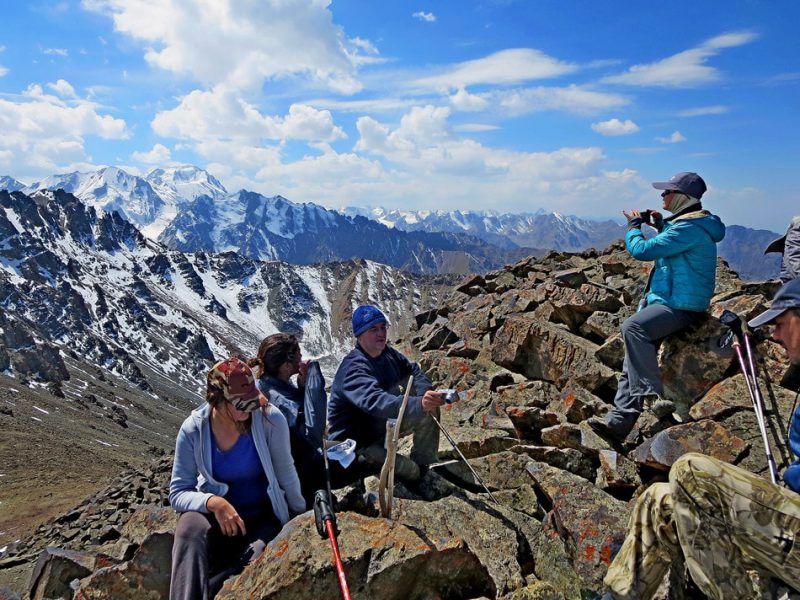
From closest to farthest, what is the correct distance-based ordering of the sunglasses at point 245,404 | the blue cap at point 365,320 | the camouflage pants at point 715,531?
the camouflage pants at point 715,531 < the sunglasses at point 245,404 < the blue cap at point 365,320

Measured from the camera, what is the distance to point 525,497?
905 cm

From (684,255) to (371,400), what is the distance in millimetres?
6550

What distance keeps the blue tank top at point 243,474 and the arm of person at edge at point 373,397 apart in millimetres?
1745

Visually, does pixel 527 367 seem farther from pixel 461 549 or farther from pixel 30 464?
pixel 30 464

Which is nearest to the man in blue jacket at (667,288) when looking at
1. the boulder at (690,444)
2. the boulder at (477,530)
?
the boulder at (690,444)

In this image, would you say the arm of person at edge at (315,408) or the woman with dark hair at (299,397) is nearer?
the woman with dark hair at (299,397)

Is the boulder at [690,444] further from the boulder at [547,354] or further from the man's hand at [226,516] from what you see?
the man's hand at [226,516]

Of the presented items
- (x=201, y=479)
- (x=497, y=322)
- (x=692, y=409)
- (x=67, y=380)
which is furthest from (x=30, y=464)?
(x=67, y=380)

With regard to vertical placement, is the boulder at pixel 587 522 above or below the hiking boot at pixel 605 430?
below

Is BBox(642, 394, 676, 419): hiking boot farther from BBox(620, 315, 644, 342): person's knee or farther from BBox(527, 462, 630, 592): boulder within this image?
BBox(527, 462, 630, 592): boulder

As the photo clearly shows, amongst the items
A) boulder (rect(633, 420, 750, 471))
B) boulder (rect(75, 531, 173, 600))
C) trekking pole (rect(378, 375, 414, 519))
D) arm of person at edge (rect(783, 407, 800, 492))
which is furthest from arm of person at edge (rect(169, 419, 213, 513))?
boulder (rect(633, 420, 750, 471))

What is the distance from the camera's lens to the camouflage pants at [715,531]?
478 centimetres

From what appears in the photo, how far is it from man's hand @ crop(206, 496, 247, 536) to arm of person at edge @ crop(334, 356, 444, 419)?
2341mm

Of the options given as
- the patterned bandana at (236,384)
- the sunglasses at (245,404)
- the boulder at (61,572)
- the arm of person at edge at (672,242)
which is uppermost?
the arm of person at edge at (672,242)
